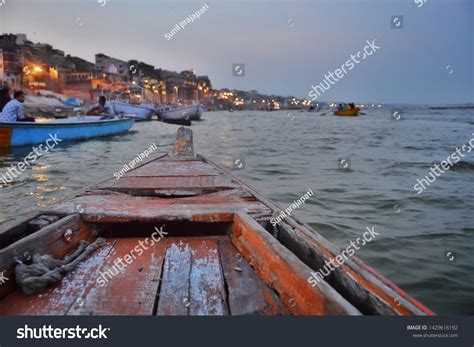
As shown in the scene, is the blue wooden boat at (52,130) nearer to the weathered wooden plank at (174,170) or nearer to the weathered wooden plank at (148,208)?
the weathered wooden plank at (174,170)

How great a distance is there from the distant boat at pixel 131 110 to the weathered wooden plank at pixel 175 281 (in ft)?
114

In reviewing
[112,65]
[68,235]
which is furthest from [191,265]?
[112,65]

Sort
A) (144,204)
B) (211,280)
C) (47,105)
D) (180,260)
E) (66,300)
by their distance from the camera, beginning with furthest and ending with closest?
(47,105), (144,204), (180,260), (211,280), (66,300)

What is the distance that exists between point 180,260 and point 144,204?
1121 millimetres

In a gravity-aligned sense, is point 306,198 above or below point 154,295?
below

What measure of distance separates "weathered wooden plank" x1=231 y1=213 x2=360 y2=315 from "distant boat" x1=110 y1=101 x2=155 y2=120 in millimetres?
35128

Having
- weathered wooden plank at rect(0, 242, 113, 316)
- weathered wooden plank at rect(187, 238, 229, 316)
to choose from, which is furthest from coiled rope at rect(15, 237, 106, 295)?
weathered wooden plank at rect(187, 238, 229, 316)

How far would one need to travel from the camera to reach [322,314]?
69.0 inches

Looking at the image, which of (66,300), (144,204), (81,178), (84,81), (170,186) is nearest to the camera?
(66,300)

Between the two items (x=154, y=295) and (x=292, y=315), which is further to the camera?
(x=154, y=295)

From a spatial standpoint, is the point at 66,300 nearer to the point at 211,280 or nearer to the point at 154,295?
the point at 154,295

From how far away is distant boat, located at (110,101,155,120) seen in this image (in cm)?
3509

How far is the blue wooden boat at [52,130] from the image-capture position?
12.9 m

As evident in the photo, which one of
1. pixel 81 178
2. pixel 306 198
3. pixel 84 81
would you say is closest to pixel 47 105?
pixel 84 81
